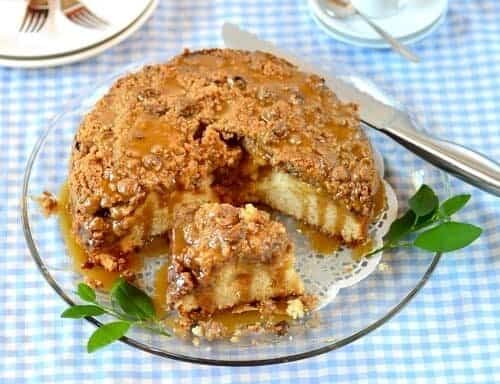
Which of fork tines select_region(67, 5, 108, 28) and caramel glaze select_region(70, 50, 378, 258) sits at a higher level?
fork tines select_region(67, 5, 108, 28)

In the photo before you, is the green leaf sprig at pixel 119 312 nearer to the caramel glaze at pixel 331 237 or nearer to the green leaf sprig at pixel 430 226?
the caramel glaze at pixel 331 237

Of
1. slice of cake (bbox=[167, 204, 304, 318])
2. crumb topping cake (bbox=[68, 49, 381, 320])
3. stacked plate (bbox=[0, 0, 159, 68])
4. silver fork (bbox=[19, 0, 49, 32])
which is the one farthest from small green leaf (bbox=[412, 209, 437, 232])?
silver fork (bbox=[19, 0, 49, 32])

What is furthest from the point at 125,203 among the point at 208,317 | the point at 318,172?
the point at 318,172

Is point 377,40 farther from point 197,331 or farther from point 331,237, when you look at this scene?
point 197,331

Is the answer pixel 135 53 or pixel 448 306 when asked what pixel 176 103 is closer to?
pixel 135 53

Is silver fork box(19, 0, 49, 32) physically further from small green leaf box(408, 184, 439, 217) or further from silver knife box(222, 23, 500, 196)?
small green leaf box(408, 184, 439, 217)

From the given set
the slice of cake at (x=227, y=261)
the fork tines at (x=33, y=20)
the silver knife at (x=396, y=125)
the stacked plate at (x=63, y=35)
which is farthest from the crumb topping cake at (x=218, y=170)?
the fork tines at (x=33, y=20)
